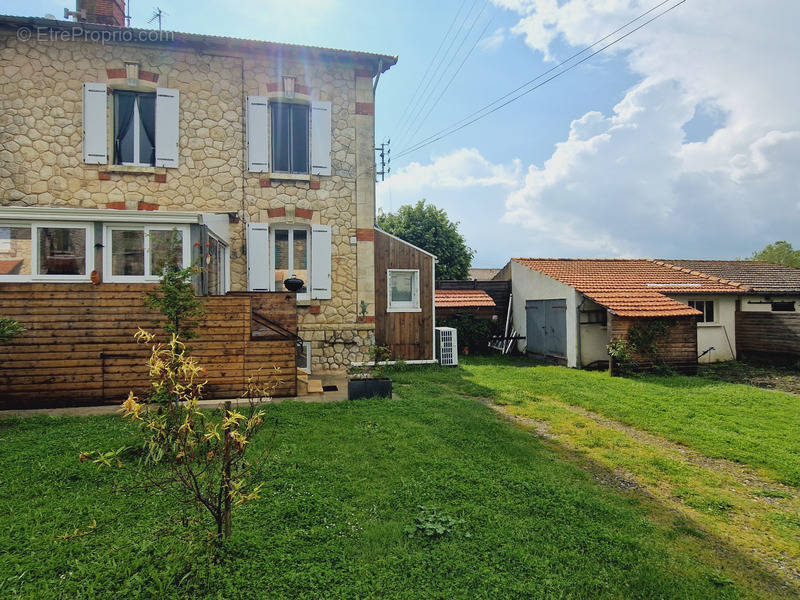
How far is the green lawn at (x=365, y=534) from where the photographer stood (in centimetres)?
259

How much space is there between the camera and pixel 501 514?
346 centimetres

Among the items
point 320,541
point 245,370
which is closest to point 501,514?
point 320,541

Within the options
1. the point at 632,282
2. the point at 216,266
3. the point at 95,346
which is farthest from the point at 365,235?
the point at 632,282

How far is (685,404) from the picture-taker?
7.86 metres

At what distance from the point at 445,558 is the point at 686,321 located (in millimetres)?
11272

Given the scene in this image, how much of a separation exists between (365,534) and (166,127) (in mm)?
9874

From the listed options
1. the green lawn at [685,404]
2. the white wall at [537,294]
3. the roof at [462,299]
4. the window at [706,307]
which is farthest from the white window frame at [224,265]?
the window at [706,307]

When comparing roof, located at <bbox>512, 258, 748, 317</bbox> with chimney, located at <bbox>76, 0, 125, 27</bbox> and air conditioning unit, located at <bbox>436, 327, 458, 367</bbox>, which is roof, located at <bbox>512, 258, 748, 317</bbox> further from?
chimney, located at <bbox>76, 0, 125, 27</bbox>

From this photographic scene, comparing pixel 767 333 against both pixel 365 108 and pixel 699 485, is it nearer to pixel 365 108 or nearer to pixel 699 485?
pixel 699 485

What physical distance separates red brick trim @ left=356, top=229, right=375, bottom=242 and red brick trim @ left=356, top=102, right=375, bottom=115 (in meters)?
2.99

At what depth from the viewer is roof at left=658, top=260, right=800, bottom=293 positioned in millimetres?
14648

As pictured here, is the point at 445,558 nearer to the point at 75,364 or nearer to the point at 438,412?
the point at 438,412

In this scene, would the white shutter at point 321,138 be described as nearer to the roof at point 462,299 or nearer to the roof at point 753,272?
the roof at point 462,299

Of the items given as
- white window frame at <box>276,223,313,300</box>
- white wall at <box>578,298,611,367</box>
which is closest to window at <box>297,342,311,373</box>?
white window frame at <box>276,223,313,300</box>
